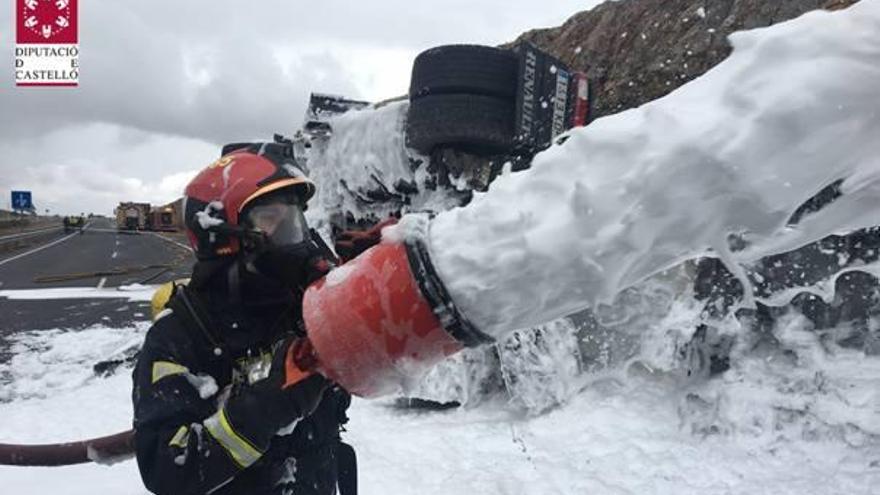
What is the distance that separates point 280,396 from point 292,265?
491mm

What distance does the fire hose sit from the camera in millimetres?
1430

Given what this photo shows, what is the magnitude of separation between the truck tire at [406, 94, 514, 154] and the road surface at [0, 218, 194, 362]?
564cm

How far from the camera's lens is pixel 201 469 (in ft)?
5.77

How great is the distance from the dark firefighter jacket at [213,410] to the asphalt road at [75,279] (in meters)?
7.01

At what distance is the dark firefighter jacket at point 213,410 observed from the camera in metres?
1.76

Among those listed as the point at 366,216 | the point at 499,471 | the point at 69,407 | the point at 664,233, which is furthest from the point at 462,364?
the point at 664,233

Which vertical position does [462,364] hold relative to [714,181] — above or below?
below

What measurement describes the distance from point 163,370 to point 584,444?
305cm

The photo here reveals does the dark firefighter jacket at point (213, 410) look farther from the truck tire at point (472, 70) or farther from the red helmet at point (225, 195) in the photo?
the truck tire at point (472, 70)

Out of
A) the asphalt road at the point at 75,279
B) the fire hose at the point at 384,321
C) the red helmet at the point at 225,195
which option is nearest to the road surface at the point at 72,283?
the asphalt road at the point at 75,279

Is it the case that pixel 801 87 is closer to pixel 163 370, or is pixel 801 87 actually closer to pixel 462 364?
pixel 163 370

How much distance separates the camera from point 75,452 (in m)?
2.76

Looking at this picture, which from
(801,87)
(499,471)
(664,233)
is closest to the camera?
(801,87)

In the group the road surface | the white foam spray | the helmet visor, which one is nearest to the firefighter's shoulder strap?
the helmet visor
